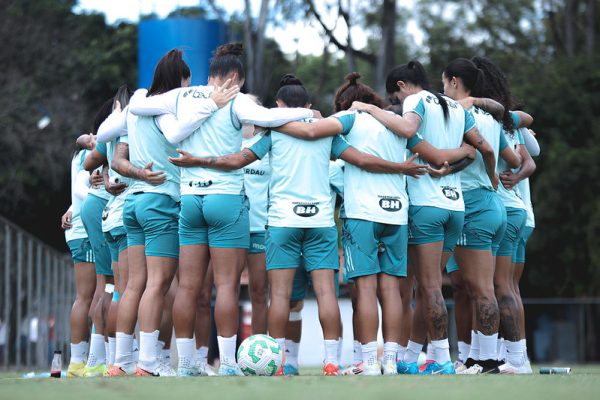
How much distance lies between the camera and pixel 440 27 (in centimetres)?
4166

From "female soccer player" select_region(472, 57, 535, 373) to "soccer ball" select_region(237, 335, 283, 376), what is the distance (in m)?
2.35

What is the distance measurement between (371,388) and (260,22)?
86.7ft

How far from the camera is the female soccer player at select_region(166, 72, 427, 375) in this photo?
932 cm

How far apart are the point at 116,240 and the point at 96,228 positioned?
67 centimetres

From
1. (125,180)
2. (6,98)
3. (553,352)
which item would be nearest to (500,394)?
(125,180)

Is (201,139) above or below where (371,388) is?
above

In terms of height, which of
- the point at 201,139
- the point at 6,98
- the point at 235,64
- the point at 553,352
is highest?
the point at 6,98

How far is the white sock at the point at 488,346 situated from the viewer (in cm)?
995

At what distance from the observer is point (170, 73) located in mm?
9773

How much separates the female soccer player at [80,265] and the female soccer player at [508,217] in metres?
3.81

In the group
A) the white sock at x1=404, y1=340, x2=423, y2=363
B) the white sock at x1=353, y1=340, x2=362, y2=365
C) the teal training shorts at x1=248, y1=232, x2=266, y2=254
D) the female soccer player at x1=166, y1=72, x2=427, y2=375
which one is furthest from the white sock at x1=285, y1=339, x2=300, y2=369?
the female soccer player at x1=166, y1=72, x2=427, y2=375

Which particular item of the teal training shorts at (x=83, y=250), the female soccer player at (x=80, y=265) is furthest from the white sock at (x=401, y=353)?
the teal training shorts at (x=83, y=250)

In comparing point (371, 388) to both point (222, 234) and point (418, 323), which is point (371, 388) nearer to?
point (222, 234)

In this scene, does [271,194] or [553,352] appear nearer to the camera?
[271,194]
